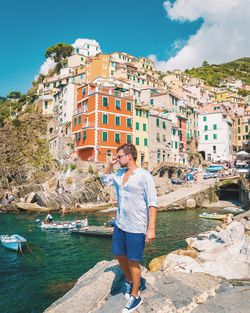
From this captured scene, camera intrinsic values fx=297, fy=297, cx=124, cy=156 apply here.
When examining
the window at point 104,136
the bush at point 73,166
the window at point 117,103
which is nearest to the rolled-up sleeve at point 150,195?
the bush at point 73,166

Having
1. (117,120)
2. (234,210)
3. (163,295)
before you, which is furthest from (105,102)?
(163,295)

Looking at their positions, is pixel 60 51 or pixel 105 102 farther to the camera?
pixel 60 51

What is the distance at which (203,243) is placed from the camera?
55.5ft

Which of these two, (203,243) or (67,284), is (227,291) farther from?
(203,243)

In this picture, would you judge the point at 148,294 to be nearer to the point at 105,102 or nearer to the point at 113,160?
the point at 113,160

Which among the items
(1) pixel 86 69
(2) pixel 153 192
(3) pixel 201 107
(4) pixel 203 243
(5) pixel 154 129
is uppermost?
(1) pixel 86 69

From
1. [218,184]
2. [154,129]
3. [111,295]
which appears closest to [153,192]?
[111,295]

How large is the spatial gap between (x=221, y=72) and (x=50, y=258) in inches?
5972

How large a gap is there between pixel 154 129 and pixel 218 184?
16.5 metres

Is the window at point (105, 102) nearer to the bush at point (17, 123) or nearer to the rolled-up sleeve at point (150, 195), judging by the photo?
the bush at point (17, 123)

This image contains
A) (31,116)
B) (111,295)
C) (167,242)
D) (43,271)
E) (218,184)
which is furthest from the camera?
(31,116)

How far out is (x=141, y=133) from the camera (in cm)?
5484

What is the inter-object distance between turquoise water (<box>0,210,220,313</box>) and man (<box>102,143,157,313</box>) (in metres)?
7.09

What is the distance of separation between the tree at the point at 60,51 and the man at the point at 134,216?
9828 cm
